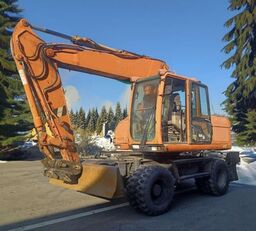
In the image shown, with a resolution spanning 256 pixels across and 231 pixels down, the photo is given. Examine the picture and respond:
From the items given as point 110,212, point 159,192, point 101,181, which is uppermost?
point 101,181

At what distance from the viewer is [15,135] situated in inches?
876

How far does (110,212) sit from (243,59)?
1579 cm

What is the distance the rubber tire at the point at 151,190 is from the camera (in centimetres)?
740

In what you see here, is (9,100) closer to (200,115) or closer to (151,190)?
(200,115)

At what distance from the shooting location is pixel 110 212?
786 cm

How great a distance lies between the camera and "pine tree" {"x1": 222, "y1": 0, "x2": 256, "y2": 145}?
811 inches

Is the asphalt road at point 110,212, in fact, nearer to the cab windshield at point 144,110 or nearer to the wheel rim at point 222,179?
the wheel rim at point 222,179

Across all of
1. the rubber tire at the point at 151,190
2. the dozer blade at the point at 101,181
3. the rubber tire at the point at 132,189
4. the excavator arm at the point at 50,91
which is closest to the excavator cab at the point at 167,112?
the rubber tire at the point at 151,190

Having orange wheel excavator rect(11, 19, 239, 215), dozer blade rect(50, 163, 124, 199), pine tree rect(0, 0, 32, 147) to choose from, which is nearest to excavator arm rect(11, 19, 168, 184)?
orange wheel excavator rect(11, 19, 239, 215)

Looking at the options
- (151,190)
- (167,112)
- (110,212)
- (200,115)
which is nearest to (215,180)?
(200,115)

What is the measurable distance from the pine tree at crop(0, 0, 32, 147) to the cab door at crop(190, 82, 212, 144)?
47.6 feet

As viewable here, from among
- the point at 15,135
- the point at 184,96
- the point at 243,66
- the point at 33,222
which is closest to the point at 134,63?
the point at 184,96

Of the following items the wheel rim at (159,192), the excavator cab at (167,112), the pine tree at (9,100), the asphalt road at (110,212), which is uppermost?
the pine tree at (9,100)

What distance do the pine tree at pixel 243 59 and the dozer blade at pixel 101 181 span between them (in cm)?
1450
